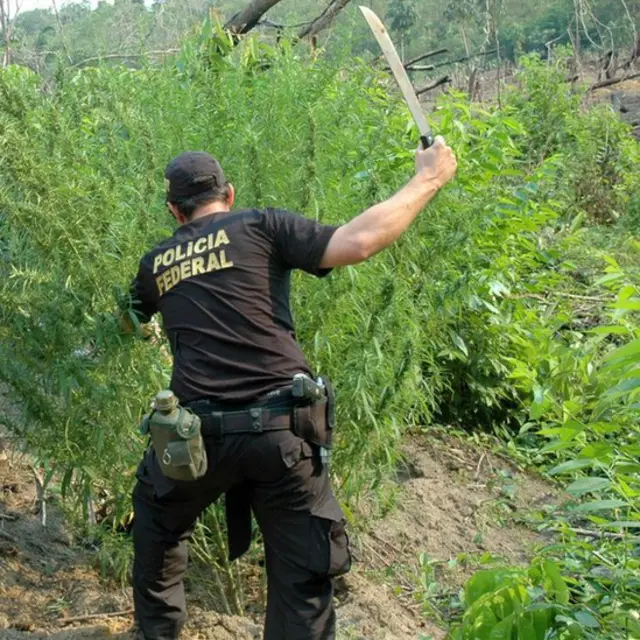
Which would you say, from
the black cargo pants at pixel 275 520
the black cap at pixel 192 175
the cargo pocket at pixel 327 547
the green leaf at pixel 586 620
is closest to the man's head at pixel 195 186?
the black cap at pixel 192 175

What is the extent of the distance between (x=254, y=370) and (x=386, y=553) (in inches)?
76.8

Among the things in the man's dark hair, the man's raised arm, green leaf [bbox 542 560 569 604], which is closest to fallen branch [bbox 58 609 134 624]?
the man's dark hair

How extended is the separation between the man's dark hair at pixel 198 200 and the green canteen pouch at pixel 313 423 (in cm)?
80

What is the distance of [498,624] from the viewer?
270 cm

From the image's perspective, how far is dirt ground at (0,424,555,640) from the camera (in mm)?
4059

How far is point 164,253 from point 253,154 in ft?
2.13

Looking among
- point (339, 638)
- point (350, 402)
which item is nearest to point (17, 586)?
point (339, 638)

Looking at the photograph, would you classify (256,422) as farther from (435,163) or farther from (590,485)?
(590,485)

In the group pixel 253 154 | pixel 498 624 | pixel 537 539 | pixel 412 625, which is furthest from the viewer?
pixel 537 539

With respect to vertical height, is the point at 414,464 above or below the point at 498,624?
below

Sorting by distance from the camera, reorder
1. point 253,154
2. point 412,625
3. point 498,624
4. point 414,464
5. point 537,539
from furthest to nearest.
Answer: point 414,464, point 537,539, point 412,625, point 253,154, point 498,624

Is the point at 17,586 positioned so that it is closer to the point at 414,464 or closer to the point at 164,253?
the point at 164,253

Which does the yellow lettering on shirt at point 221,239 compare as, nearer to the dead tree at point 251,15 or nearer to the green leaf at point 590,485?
the green leaf at point 590,485

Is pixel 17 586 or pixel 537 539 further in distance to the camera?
pixel 537 539
